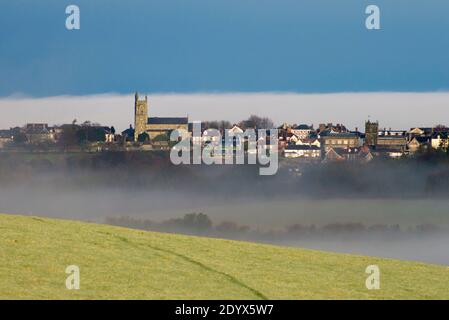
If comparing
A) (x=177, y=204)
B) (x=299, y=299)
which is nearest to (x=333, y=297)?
(x=299, y=299)

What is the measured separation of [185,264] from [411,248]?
67476 millimetres

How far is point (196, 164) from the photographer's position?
178 metres

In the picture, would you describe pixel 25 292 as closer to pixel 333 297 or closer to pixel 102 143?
pixel 333 297

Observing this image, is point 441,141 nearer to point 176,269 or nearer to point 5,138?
point 5,138

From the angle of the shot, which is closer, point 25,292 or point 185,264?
point 25,292

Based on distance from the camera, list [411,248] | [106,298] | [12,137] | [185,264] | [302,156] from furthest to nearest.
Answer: [302,156], [12,137], [411,248], [185,264], [106,298]

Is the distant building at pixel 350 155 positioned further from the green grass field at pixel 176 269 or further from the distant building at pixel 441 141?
the green grass field at pixel 176 269

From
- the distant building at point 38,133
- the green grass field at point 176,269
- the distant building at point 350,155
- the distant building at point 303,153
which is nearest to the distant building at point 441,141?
the distant building at point 350,155

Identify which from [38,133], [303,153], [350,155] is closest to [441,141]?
[350,155]

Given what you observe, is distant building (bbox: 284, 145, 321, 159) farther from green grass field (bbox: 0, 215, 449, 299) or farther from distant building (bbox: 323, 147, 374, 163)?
green grass field (bbox: 0, 215, 449, 299)

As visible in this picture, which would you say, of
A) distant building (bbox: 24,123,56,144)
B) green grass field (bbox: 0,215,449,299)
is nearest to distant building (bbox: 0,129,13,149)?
distant building (bbox: 24,123,56,144)

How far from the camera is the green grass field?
24797 millimetres

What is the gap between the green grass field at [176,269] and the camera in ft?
81.4

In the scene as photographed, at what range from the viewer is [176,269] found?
28047 mm
